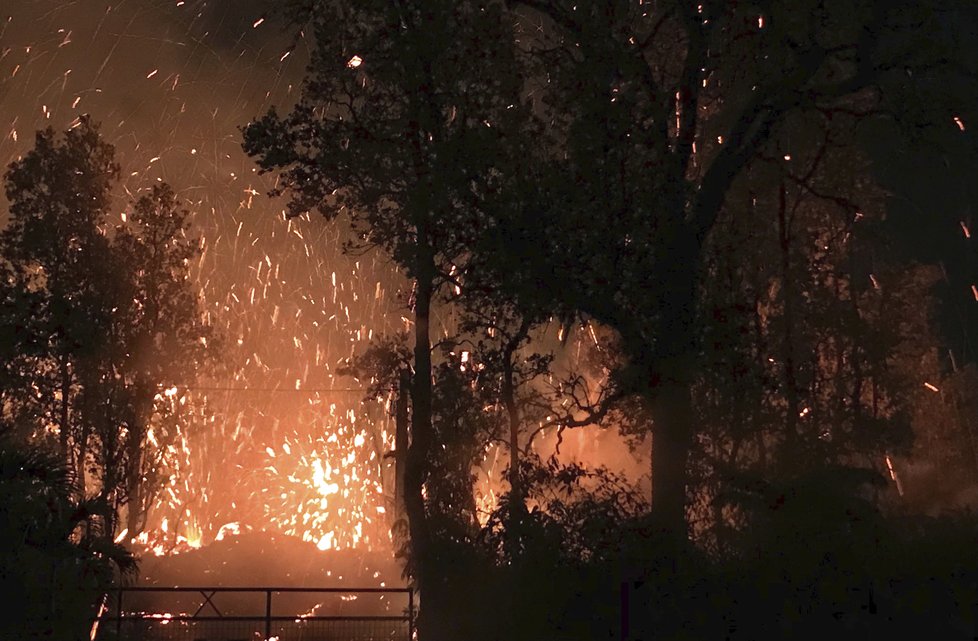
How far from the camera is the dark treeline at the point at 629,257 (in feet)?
47.7

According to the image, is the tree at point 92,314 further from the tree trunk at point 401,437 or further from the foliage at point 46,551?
the foliage at point 46,551

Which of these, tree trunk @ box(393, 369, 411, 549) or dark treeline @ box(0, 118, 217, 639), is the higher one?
dark treeline @ box(0, 118, 217, 639)

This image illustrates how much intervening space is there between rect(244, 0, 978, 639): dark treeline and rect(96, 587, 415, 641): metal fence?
177cm

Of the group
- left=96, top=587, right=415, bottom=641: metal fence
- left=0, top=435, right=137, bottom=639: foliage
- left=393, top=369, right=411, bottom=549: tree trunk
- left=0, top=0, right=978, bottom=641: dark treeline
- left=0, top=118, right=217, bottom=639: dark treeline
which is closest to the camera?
left=0, top=435, right=137, bottom=639: foliage

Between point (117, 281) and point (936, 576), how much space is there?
24796 mm

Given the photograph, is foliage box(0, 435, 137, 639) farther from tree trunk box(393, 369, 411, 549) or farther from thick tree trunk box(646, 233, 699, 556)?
tree trunk box(393, 369, 411, 549)

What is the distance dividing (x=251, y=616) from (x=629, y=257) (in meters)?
10.0

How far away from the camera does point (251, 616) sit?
20.8 meters

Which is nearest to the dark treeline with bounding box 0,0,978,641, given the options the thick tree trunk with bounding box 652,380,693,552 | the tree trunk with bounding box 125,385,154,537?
the thick tree trunk with bounding box 652,380,693,552

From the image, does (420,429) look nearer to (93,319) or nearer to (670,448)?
(670,448)

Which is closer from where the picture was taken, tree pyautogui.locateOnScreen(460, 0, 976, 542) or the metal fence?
tree pyautogui.locateOnScreen(460, 0, 976, 542)

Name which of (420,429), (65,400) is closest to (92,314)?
(65,400)

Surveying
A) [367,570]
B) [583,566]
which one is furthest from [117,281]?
[367,570]

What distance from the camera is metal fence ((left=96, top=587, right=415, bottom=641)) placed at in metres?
18.7
